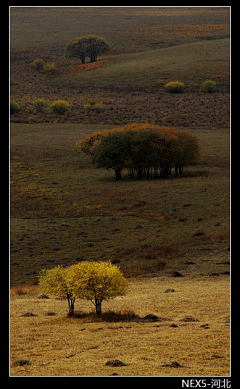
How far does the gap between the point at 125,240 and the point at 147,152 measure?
2970 centimetres

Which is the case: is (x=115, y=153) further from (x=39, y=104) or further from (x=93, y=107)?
(x=39, y=104)

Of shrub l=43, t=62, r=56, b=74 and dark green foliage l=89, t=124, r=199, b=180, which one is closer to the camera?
dark green foliage l=89, t=124, r=199, b=180

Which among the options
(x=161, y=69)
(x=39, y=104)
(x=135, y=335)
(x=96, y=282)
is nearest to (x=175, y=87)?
(x=161, y=69)

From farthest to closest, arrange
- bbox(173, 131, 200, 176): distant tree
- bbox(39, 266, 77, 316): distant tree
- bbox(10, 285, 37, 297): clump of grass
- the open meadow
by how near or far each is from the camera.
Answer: bbox(173, 131, 200, 176): distant tree, bbox(10, 285, 37, 297): clump of grass, bbox(39, 266, 77, 316): distant tree, the open meadow

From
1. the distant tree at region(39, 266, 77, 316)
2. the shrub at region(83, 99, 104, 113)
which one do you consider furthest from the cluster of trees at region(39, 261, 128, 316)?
the shrub at region(83, 99, 104, 113)

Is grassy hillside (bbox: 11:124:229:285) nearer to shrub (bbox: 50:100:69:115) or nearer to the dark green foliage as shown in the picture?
the dark green foliage

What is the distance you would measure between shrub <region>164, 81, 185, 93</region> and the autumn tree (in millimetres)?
128917

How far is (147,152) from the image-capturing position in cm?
8462

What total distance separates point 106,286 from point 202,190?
139 ft

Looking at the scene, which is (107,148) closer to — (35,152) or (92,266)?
(35,152)

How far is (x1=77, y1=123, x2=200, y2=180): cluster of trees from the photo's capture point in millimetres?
84625

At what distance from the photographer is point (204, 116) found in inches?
5266
